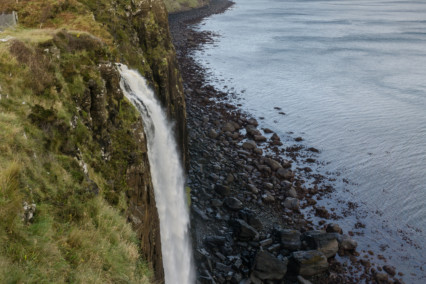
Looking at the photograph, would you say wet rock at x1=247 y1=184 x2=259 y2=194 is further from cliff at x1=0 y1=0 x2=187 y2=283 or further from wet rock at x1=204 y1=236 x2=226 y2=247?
cliff at x1=0 y1=0 x2=187 y2=283

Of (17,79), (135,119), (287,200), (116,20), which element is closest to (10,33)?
(17,79)

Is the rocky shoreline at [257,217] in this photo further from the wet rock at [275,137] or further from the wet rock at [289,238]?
the wet rock at [275,137]

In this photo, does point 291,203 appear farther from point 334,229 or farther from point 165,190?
point 165,190

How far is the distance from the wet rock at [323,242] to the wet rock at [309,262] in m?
0.93

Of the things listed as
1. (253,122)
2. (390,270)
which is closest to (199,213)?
(390,270)

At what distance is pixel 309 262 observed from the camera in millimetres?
20500

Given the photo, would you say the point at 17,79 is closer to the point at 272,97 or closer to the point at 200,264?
the point at 200,264

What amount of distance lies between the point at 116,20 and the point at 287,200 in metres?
20.3

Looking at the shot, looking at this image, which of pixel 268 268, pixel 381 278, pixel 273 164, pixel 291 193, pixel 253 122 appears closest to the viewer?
pixel 268 268

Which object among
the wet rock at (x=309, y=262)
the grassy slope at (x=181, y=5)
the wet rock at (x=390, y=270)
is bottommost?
the wet rock at (x=390, y=270)

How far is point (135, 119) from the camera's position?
49.3ft

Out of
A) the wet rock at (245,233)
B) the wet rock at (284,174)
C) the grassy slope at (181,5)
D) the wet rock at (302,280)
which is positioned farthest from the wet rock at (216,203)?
the grassy slope at (181,5)

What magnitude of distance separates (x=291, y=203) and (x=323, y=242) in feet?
17.6

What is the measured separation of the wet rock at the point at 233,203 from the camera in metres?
25.5
